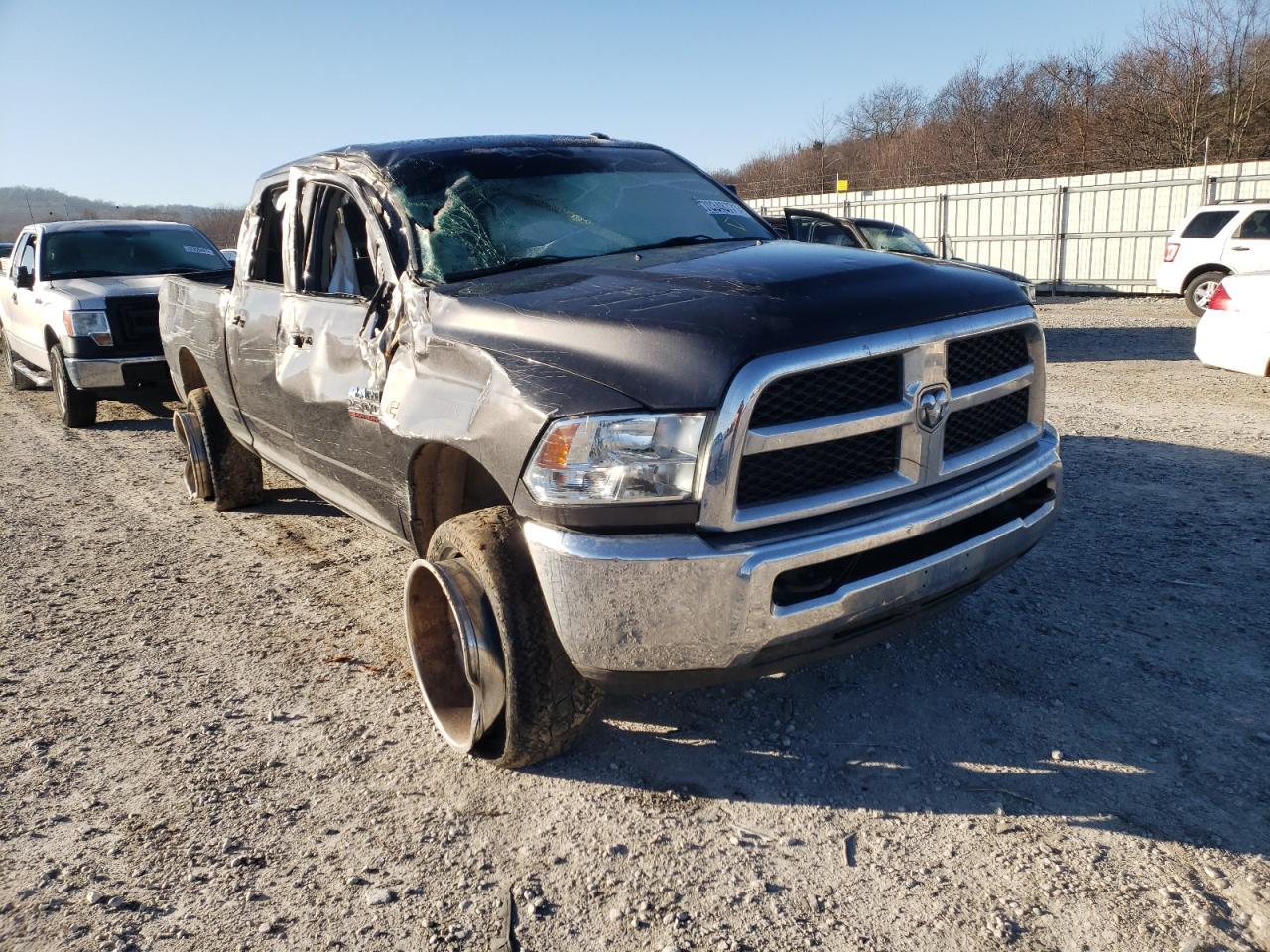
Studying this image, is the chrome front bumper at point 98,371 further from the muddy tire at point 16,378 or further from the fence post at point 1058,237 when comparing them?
the fence post at point 1058,237

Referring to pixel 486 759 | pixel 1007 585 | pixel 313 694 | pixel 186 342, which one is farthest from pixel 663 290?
A: pixel 186 342

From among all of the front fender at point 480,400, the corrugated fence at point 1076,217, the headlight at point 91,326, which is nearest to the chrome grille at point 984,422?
the front fender at point 480,400

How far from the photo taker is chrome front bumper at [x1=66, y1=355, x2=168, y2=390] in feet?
27.0

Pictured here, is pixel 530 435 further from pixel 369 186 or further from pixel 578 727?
pixel 369 186

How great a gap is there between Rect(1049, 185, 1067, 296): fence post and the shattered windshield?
58.4 feet

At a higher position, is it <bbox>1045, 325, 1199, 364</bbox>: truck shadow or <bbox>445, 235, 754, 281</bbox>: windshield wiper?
<bbox>445, 235, 754, 281</bbox>: windshield wiper

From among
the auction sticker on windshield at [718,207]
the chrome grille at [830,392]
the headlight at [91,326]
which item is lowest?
the headlight at [91,326]

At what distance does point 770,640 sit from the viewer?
2.35 meters

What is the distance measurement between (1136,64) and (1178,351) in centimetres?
2371

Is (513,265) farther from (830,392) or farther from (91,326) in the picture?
(91,326)

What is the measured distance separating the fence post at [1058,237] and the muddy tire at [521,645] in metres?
19.7

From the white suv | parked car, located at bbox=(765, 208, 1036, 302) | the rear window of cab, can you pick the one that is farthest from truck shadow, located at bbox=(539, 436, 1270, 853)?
the rear window of cab

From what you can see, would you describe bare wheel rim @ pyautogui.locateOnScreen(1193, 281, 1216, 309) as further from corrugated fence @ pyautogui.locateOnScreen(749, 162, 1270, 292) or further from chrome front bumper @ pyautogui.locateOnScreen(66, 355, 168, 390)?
chrome front bumper @ pyautogui.locateOnScreen(66, 355, 168, 390)

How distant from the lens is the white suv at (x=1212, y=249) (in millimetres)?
13414
